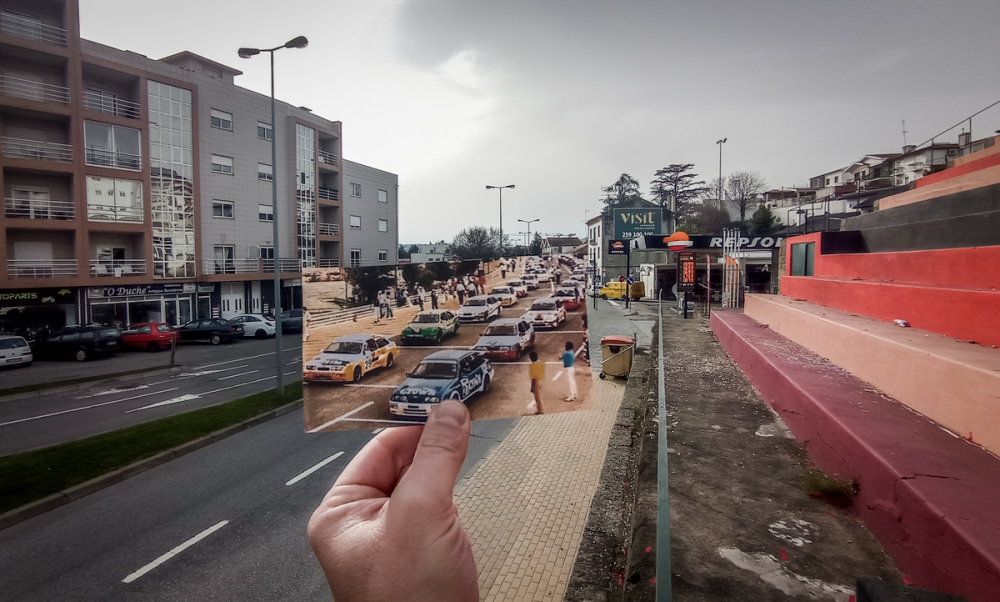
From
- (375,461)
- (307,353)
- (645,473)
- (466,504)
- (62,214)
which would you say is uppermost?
(62,214)

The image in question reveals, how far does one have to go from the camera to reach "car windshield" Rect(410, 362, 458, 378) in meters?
2.10

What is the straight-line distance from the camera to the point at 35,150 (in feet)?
68.3

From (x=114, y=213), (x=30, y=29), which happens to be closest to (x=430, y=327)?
(x=114, y=213)

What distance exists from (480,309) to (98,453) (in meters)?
9.39

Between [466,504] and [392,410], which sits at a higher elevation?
[392,410]

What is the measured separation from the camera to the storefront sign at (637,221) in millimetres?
38656

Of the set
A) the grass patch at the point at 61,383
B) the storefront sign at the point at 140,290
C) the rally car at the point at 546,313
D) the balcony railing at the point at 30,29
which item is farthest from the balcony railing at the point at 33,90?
the rally car at the point at 546,313

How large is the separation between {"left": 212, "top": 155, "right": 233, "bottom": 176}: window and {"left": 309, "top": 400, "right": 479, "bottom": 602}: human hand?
2976 cm

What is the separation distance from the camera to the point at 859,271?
7969mm

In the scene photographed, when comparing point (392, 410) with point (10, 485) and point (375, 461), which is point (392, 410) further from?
point (10, 485)

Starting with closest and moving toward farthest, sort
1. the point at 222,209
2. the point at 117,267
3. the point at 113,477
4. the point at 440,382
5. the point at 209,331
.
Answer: the point at 440,382 → the point at 113,477 → the point at 117,267 → the point at 209,331 → the point at 222,209

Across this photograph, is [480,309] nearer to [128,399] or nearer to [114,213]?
[128,399]

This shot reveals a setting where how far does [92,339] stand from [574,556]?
2266 centimetres

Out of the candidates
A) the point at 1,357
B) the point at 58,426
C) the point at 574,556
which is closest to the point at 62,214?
the point at 1,357
